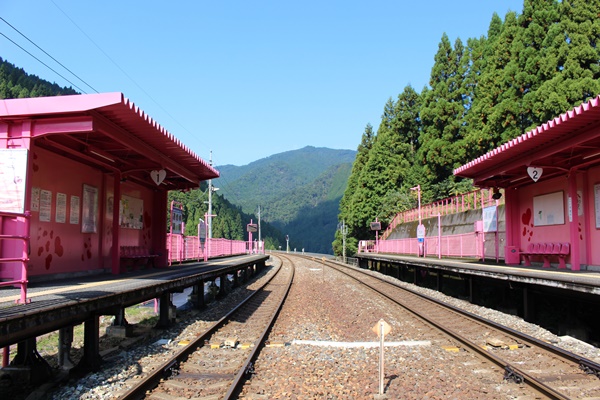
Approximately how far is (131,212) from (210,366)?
8.03 meters

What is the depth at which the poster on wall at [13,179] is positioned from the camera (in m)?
6.21

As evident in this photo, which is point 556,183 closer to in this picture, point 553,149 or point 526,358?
point 553,149

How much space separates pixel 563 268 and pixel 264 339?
875cm

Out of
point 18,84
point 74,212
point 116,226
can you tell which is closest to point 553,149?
point 116,226

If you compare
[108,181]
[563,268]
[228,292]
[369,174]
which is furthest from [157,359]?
[369,174]

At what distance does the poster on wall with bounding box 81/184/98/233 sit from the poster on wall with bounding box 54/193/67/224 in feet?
2.64

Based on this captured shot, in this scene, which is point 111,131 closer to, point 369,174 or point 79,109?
point 79,109

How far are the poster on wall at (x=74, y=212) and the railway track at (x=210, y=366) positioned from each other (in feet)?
12.3

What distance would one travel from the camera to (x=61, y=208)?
30.8 ft

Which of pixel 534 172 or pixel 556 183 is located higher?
pixel 534 172

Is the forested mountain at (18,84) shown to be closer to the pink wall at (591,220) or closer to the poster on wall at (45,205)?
the poster on wall at (45,205)

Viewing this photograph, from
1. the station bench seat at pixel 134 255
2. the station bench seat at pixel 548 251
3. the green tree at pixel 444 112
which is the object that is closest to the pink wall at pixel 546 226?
the station bench seat at pixel 548 251

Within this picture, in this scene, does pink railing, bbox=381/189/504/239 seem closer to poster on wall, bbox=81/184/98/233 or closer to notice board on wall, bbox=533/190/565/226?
notice board on wall, bbox=533/190/565/226

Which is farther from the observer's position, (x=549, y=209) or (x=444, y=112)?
(x=444, y=112)
